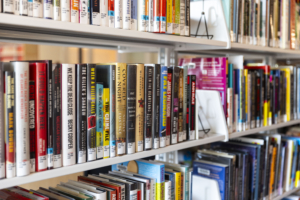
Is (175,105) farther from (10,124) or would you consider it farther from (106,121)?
(10,124)

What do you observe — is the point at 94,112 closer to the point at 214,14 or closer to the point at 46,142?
the point at 46,142

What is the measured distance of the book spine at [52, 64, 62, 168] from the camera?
0.74 metres

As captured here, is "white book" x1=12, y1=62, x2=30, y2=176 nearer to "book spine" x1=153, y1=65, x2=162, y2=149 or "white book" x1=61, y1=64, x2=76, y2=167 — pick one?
"white book" x1=61, y1=64, x2=76, y2=167

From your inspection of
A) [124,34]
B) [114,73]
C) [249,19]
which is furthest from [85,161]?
[249,19]

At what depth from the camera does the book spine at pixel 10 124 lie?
657 mm

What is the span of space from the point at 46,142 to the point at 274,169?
1333mm

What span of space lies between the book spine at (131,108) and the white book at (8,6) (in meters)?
0.34

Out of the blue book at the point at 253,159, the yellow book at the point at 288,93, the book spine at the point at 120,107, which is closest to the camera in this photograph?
the book spine at the point at 120,107

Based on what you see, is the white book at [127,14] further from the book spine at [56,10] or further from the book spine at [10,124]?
the book spine at [10,124]

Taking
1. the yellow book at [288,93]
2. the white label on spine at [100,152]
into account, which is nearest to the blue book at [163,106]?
the white label on spine at [100,152]

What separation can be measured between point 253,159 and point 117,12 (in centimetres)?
101

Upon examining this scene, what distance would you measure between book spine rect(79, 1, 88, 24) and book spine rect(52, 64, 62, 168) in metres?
0.14

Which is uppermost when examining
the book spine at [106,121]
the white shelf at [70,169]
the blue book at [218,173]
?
the book spine at [106,121]

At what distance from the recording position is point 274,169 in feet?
5.33
